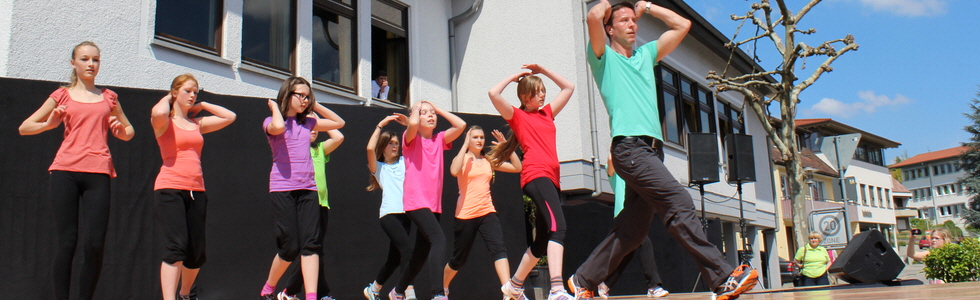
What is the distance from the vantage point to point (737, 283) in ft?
11.6

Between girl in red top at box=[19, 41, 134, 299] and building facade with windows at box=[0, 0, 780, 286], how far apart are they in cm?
253

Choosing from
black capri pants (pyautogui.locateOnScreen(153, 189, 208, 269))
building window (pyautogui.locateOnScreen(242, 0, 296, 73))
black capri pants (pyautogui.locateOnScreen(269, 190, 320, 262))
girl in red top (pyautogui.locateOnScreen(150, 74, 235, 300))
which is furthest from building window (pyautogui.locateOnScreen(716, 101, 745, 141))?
black capri pants (pyautogui.locateOnScreen(153, 189, 208, 269))

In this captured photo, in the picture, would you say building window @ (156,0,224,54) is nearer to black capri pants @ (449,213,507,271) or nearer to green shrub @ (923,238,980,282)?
black capri pants @ (449,213,507,271)

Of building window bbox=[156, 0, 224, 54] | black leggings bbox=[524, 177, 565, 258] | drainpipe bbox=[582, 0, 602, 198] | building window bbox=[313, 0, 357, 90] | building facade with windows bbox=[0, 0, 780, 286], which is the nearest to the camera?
black leggings bbox=[524, 177, 565, 258]

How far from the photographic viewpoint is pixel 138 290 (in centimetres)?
566

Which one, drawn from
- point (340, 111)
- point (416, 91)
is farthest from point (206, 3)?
point (416, 91)

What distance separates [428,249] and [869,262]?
513 cm

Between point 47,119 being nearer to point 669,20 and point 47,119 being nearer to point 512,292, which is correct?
point 512,292

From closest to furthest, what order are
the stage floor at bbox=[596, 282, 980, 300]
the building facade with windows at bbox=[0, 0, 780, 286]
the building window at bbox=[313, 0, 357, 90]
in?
1. the stage floor at bbox=[596, 282, 980, 300]
2. the building facade with windows at bbox=[0, 0, 780, 286]
3. the building window at bbox=[313, 0, 357, 90]

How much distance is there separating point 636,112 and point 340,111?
3.72 metres

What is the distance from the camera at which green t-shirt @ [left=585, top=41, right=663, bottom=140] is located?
399 centimetres

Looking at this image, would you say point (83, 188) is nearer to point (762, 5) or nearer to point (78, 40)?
point (78, 40)

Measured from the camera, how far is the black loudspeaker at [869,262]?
7676mm

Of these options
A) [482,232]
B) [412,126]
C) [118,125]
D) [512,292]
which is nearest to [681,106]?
[482,232]
